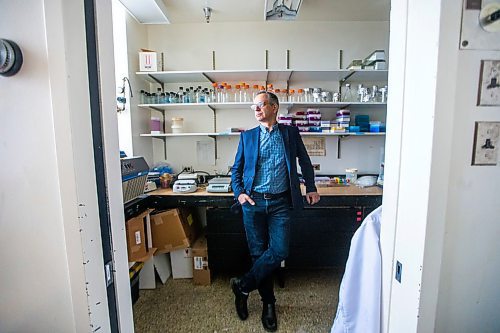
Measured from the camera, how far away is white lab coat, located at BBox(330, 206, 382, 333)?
0.79m

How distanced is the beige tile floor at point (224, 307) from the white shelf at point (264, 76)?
6.21 feet

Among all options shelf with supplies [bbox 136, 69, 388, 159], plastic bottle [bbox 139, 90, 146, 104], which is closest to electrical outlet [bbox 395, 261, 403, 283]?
shelf with supplies [bbox 136, 69, 388, 159]

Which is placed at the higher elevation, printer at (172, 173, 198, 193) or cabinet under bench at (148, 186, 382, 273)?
printer at (172, 173, 198, 193)

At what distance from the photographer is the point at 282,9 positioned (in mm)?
2043

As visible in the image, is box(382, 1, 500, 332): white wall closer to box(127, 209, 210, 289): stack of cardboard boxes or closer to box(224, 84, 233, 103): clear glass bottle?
box(127, 209, 210, 289): stack of cardboard boxes

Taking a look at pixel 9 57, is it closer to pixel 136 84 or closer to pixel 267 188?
pixel 267 188

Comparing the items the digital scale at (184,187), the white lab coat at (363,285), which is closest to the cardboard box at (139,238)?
the digital scale at (184,187)

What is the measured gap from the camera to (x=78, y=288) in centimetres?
60

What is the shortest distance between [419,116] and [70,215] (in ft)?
2.90

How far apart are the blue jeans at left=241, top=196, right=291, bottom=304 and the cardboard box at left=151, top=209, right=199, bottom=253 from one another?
0.67m

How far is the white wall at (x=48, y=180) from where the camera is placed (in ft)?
1.77

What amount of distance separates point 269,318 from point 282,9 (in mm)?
2408

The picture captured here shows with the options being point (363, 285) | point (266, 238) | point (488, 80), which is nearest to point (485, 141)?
point (488, 80)

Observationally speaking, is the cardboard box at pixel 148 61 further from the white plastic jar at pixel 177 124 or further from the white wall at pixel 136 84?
the white plastic jar at pixel 177 124
